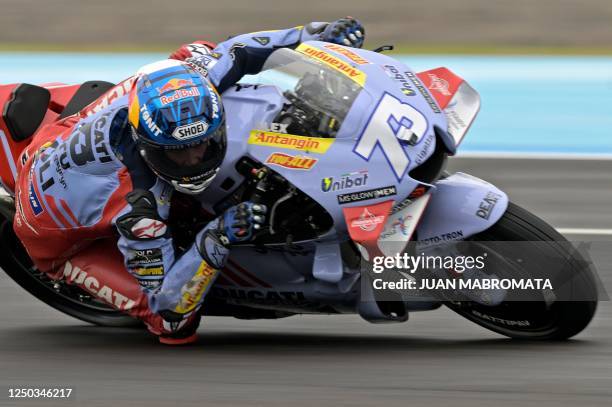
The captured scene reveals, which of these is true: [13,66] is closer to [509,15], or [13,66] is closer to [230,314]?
[509,15]

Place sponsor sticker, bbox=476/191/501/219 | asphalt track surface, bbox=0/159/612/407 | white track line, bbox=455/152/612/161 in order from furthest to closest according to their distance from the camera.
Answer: white track line, bbox=455/152/612/161
sponsor sticker, bbox=476/191/501/219
asphalt track surface, bbox=0/159/612/407

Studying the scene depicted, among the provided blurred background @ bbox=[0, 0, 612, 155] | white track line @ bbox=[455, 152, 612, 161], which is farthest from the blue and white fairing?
blurred background @ bbox=[0, 0, 612, 155]

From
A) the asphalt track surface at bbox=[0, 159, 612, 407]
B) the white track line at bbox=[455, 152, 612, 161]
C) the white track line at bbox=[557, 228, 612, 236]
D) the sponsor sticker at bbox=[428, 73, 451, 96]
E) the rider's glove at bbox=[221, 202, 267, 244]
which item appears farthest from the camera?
the white track line at bbox=[455, 152, 612, 161]

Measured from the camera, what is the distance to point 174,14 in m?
14.2

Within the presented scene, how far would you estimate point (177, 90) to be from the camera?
4.79 meters

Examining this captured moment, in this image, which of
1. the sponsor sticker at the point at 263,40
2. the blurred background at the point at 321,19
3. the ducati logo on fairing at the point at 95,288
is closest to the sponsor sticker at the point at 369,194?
the sponsor sticker at the point at 263,40

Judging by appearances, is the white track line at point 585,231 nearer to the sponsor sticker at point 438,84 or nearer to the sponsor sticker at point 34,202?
the sponsor sticker at point 438,84

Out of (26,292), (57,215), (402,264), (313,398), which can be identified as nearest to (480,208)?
(402,264)

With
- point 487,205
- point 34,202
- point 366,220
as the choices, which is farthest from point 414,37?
point 366,220

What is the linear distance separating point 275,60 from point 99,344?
1641 millimetres

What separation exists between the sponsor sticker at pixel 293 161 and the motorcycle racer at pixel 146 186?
7.9 inches

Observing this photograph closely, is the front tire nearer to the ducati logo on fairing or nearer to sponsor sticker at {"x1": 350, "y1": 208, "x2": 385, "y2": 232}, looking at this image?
sponsor sticker at {"x1": 350, "y1": 208, "x2": 385, "y2": 232}

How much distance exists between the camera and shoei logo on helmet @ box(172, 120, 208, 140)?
15.3 feet

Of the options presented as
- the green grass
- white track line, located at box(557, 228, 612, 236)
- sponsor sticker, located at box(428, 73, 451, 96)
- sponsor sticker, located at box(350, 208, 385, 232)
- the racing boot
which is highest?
sponsor sticker, located at box(428, 73, 451, 96)
